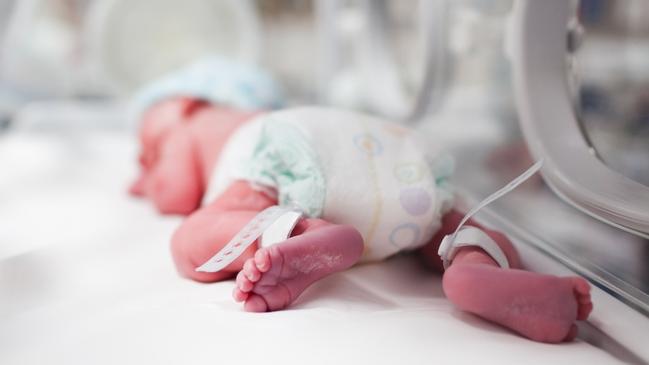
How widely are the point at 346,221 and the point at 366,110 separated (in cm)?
104

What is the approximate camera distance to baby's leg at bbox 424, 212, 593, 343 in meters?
0.61

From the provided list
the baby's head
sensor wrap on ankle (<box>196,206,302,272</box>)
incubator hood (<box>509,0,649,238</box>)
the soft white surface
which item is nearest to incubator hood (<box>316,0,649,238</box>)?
incubator hood (<box>509,0,649,238</box>)

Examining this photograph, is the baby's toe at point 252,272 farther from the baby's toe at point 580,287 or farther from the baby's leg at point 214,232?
the baby's toe at point 580,287

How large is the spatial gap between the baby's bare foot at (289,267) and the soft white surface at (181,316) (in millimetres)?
21

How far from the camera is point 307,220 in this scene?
29.6 inches

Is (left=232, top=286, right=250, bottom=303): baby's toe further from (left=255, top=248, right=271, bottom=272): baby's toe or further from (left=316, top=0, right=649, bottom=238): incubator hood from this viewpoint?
(left=316, top=0, right=649, bottom=238): incubator hood

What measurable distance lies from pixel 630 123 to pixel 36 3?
5.55 ft

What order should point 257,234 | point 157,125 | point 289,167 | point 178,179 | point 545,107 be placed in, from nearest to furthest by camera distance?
point 257,234
point 289,167
point 545,107
point 178,179
point 157,125

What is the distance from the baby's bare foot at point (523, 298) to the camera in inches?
24.0

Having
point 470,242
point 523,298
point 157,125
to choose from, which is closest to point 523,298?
point 523,298

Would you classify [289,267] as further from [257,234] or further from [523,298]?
[523,298]

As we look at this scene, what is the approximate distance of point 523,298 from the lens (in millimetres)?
610

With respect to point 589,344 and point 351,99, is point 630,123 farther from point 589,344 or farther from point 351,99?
point 351,99

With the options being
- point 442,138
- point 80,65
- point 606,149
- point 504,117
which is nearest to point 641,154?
point 606,149
